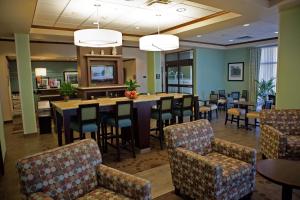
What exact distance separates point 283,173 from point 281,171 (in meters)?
0.04

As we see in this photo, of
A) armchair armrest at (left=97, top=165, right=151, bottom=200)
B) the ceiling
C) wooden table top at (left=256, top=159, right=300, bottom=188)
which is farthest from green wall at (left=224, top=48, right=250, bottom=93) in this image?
armchair armrest at (left=97, top=165, right=151, bottom=200)

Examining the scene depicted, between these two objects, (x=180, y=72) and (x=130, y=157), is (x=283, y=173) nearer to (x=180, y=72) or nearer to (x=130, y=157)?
(x=130, y=157)

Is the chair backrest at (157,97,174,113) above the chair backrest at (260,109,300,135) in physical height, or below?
above

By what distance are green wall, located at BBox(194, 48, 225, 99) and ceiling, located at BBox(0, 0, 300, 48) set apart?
110 inches

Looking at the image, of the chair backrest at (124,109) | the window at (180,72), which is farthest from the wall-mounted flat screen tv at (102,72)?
the window at (180,72)

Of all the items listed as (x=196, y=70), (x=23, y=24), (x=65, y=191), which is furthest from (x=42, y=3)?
(x=196, y=70)

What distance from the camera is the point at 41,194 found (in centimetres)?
166

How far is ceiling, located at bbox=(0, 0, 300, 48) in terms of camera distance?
366 centimetres

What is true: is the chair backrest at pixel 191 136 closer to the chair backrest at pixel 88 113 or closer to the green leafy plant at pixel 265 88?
the chair backrest at pixel 88 113

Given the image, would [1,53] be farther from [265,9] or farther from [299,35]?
[299,35]

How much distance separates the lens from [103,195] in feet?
6.25

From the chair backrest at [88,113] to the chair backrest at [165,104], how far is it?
1.36 m

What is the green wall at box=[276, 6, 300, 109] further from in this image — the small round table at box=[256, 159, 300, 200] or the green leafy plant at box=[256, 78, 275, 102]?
the green leafy plant at box=[256, 78, 275, 102]

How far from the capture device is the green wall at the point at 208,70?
935 centimetres
